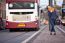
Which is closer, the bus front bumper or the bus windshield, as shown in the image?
the bus front bumper

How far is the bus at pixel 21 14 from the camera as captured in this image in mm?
25375

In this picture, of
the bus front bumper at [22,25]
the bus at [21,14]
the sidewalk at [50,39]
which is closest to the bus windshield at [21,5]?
the bus at [21,14]

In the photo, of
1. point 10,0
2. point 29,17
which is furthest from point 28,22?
point 10,0

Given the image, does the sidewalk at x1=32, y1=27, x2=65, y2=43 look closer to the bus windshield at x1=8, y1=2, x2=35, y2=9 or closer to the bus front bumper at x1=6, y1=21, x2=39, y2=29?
the bus front bumper at x1=6, y1=21, x2=39, y2=29

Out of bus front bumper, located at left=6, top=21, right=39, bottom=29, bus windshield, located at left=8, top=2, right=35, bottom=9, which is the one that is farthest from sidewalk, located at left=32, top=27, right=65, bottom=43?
bus windshield, located at left=8, top=2, right=35, bottom=9

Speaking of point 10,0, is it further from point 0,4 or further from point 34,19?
point 0,4

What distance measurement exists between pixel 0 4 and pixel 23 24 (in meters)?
15.1

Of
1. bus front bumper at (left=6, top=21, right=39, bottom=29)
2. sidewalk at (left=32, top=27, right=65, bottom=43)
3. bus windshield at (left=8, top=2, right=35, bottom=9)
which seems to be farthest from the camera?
bus windshield at (left=8, top=2, right=35, bottom=9)

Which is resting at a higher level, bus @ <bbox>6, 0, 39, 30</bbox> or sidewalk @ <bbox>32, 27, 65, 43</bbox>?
bus @ <bbox>6, 0, 39, 30</bbox>

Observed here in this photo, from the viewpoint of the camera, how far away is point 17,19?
25.4 metres

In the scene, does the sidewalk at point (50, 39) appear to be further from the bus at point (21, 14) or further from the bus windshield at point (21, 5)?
the bus windshield at point (21, 5)

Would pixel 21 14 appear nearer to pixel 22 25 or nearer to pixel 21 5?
pixel 21 5

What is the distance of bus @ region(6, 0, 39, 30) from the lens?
25375 millimetres

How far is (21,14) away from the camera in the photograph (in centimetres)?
2559
